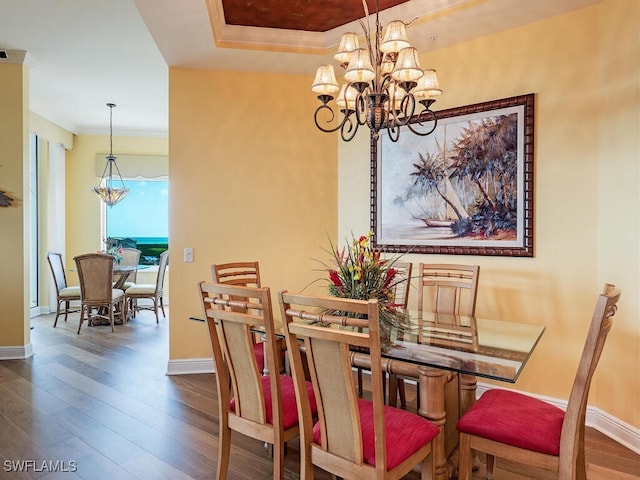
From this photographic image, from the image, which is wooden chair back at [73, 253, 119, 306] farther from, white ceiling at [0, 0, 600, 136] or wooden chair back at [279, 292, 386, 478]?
wooden chair back at [279, 292, 386, 478]

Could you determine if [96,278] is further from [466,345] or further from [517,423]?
[517,423]

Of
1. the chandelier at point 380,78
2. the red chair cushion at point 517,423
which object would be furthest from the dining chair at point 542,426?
the chandelier at point 380,78

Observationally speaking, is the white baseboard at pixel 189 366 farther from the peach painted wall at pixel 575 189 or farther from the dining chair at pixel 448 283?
the peach painted wall at pixel 575 189

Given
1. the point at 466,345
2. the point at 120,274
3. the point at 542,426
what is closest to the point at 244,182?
the point at 466,345

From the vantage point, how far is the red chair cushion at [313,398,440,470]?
62.7 inches

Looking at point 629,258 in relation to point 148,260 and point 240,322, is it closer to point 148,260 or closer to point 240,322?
point 240,322

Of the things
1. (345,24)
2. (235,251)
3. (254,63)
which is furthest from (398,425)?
(254,63)

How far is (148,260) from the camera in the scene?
7836 millimetres

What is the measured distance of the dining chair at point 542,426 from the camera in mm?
1593

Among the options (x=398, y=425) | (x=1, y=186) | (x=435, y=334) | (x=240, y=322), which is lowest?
(x=398, y=425)

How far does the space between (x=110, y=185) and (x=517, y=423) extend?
24.4ft

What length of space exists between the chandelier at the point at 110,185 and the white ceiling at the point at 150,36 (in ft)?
4.92

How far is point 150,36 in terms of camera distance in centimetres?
386

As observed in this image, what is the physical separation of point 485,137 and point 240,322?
2424 millimetres
